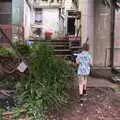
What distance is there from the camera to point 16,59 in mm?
12062

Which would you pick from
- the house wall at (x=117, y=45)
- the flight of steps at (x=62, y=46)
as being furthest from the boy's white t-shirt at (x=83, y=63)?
the flight of steps at (x=62, y=46)

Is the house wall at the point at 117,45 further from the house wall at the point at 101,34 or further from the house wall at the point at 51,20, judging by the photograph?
the house wall at the point at 51,20

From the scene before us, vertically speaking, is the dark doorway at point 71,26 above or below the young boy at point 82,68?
above

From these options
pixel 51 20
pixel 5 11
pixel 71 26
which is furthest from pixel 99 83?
pixel 51 20

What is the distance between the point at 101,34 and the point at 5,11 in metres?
10.0

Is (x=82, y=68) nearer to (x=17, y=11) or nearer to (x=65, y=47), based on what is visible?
(x=65, y=47)

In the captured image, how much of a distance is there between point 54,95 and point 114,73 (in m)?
5.86

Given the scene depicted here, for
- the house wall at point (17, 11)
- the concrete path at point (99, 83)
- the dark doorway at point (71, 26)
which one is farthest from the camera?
the dark doorway at point (71, 26)

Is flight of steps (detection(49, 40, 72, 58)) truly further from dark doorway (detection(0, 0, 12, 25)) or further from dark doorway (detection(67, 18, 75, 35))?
dark doorway (detection(67, 18, 75, 35))

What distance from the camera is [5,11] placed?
25.4m

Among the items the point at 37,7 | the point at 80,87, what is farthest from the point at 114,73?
the point at 37,7

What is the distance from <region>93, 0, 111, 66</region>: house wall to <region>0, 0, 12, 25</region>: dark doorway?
29.5 feet

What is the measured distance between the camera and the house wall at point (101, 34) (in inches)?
656

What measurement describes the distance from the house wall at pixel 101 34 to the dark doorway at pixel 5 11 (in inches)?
354
